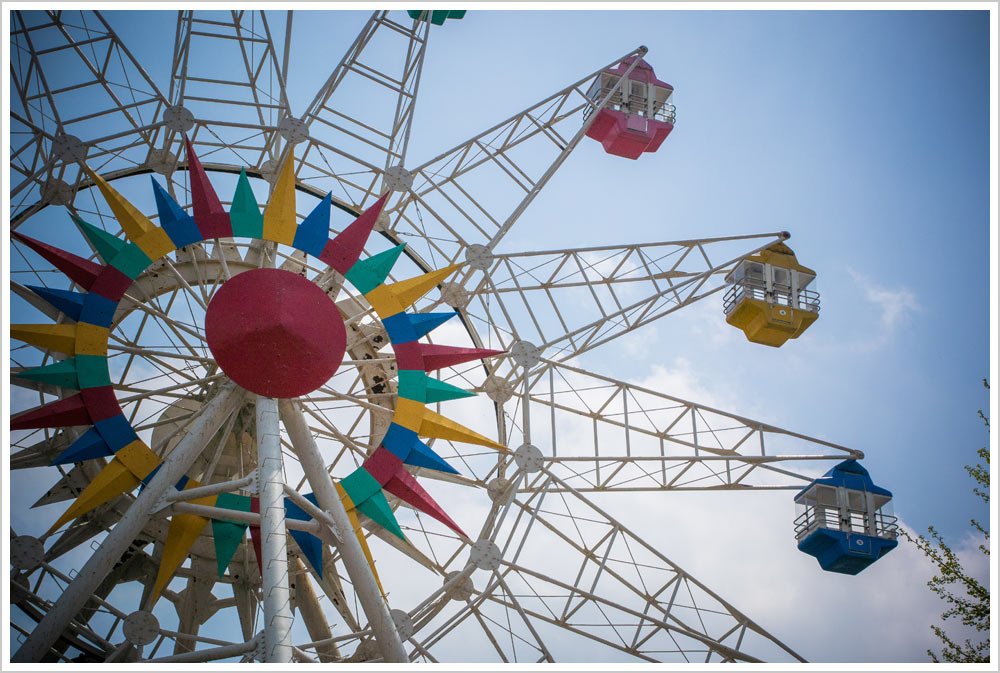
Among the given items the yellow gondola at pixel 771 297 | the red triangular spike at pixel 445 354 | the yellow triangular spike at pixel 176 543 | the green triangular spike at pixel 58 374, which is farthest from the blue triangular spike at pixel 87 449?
the yellow gondola at pixel 771 297

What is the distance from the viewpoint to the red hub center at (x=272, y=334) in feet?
64.6

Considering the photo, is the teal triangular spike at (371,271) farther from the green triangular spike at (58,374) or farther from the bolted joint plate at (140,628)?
the bolted joint plate at (140,628)

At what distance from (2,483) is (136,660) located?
7.16 m

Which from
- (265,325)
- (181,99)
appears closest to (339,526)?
(265,325)

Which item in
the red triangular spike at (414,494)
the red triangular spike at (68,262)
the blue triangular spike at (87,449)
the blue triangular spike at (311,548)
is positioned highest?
the red triangular spike at (68,262)

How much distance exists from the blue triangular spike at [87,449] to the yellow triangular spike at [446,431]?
5789 mm

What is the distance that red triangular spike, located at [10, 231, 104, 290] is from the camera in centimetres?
2019

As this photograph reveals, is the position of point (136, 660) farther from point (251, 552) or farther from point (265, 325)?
point (265, 325)

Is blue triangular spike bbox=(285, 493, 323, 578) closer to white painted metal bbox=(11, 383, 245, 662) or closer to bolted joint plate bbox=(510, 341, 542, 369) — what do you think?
white painted metal bbox=(11, 383, 245, 662)

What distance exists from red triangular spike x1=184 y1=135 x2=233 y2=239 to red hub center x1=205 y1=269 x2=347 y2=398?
1.29m

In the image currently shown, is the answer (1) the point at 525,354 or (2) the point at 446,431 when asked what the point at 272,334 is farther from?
(1) the point at 525,354

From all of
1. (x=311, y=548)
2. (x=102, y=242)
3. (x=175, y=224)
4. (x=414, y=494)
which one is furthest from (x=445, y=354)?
(x=102, y=242)

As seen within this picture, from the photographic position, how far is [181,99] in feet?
75.0

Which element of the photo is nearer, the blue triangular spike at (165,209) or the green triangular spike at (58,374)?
the green triangular spike at (58,374)
